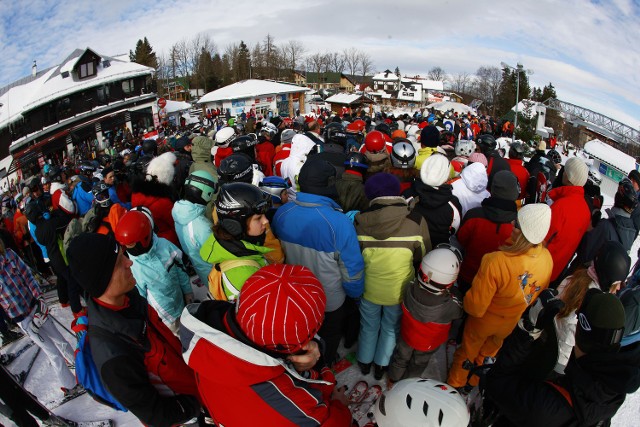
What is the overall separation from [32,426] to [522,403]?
3844 millimetres

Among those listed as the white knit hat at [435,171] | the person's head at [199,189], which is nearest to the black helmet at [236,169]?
the person's head at [199,189]

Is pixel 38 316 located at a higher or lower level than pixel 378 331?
lower

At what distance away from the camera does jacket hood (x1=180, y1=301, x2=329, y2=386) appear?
1398 millimetres

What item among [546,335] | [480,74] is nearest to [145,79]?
[546,335]

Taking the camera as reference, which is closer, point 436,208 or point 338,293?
point 338,293

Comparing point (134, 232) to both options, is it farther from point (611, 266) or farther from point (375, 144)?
point (611, 266)

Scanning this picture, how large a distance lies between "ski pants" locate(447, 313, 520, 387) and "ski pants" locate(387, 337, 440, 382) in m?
0.29

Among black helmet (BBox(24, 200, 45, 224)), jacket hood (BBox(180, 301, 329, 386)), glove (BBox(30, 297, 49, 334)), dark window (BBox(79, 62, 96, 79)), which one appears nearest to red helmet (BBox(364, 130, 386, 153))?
jacket hood (BBox(180, 301, 329, 386))

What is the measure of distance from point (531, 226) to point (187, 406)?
9.15ft

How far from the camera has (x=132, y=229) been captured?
2.76m

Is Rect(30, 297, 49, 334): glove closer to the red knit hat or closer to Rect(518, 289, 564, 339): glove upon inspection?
the red knit hat

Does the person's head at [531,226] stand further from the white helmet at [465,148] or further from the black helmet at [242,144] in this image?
the black helmet at [242,144]

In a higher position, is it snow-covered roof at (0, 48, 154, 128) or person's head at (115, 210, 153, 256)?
person's head at (115, 210, 153, 256)

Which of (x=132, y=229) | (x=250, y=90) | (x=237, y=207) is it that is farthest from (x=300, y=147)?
(x=250, y=90)
